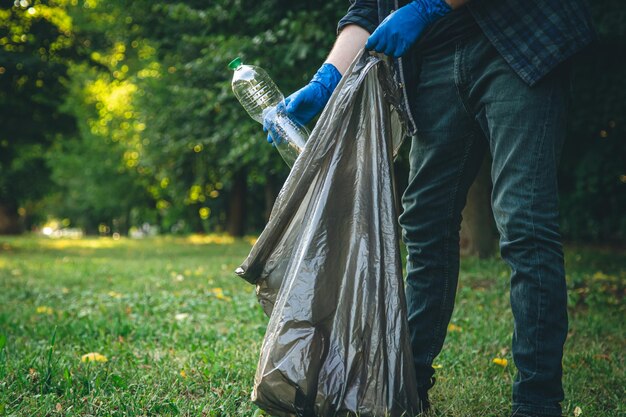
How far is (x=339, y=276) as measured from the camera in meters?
1.98

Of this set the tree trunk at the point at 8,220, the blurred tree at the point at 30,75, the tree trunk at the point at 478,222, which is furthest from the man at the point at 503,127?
the tree trunk at the point at 8,220

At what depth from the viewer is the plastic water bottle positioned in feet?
7.71

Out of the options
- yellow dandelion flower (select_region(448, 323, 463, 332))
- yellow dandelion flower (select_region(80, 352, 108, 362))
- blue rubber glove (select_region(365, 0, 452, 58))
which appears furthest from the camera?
yellow dandelion flower (select_region(448, 323, 463, 332))

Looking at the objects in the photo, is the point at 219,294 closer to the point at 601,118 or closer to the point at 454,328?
the point at 454,328

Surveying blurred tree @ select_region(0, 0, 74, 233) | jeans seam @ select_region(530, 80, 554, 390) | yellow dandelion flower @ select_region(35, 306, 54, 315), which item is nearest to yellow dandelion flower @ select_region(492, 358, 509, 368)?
jeans seam @ select_region(530, 80, 554, 390)

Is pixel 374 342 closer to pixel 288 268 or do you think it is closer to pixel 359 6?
pixel 288 268

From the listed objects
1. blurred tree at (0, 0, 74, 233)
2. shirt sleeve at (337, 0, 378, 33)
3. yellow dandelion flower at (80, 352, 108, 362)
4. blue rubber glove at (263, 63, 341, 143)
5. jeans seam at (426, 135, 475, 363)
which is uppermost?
blurred tree at (0, 0, 74, 233)

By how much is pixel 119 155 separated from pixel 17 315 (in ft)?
73.4

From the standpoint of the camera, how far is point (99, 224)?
44.4 metres

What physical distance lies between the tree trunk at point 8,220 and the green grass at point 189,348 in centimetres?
2065

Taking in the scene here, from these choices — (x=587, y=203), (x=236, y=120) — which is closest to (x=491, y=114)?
(x=236, y=120)

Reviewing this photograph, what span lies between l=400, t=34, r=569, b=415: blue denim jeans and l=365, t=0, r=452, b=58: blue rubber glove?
6.6 inches

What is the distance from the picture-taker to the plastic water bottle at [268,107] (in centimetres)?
235

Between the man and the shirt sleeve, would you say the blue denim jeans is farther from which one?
the shirt sleeve
